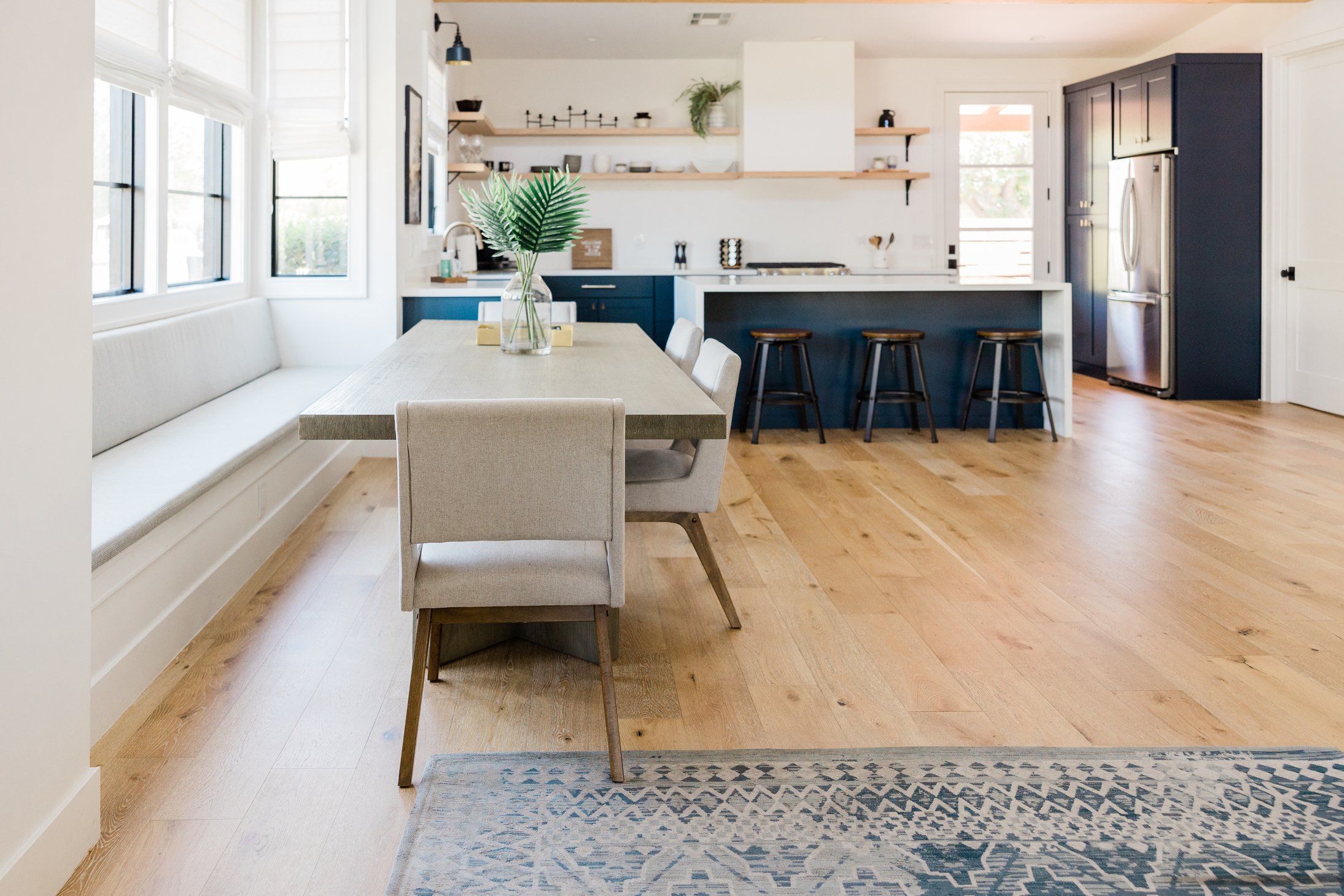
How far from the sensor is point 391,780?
210cm

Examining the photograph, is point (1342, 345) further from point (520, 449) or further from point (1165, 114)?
point (520, 449)

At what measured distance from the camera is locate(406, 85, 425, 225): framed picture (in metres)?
5.71

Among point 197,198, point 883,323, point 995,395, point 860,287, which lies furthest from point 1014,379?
point 197,198

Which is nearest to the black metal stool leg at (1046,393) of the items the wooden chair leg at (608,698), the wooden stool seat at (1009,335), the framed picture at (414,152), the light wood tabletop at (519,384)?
the wooden stool seat at (1009,335)

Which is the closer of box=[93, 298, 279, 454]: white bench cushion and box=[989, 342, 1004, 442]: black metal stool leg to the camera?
box=[93, 298, 279, 454]: white bench cushion

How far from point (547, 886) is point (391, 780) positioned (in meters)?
0.50

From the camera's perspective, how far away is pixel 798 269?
27.4ft

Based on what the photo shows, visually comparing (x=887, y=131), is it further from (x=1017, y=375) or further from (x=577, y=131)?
(x=1017, y=375)

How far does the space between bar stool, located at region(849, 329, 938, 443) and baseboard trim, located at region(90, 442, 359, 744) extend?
117 inches

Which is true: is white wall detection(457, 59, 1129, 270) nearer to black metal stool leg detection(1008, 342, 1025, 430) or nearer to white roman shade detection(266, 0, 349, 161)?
black metal stool leg detection(1008, 342, 1025, 430)

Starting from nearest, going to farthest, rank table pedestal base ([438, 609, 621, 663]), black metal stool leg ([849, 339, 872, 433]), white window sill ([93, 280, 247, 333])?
table pedestal base ([438, 609, 621, 663]), white window sill ([93, 280, 247, 333]), black metal stool leg ([849, 339, 872, 433])

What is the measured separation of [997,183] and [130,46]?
6844mm

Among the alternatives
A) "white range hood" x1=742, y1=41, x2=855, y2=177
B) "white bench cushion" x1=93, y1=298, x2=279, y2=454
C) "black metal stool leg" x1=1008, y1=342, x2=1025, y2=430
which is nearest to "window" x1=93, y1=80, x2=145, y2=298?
"white bench cushion" x1=93, y1=298, x2=279, y2=454

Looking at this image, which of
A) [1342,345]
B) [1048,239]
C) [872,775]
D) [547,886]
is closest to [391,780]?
[547,886]
